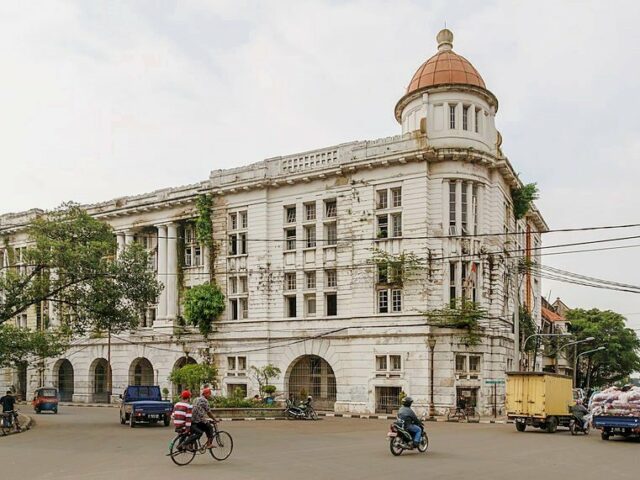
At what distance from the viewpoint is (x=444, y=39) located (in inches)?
1758

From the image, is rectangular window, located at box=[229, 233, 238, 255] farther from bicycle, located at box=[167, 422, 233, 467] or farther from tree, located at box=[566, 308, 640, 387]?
tree, located at box=[566, 308, 640, 387]

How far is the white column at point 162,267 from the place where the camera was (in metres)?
50.7

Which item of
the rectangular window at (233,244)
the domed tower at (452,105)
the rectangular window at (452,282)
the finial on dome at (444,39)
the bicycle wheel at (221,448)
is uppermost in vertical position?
the finial on dome at (444,39)

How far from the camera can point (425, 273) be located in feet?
130

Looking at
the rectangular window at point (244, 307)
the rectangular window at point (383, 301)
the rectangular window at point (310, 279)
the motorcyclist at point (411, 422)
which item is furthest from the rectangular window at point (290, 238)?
the motorcyclist at point (411, 422)

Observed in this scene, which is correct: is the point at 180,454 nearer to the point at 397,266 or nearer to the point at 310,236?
the point at 397,266

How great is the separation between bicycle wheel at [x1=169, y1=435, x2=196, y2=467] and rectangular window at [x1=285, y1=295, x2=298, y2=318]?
27918 millimetres

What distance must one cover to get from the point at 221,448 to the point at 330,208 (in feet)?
90.2

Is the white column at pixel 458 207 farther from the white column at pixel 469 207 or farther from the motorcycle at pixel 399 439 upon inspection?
the motorcycle at pixel 399 439

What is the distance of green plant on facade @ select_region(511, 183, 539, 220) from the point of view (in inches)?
1843

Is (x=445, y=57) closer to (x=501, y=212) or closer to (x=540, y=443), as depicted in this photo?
(x=501, y=212)

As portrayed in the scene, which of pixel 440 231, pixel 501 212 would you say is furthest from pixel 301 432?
pixel 501 212

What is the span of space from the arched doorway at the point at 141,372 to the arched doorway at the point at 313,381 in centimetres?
1217

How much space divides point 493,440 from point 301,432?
702cm
